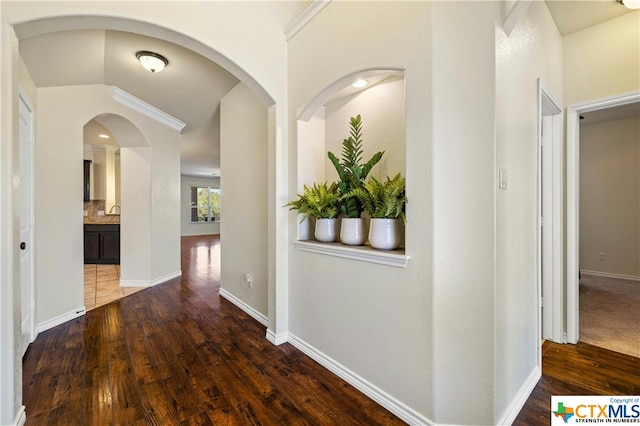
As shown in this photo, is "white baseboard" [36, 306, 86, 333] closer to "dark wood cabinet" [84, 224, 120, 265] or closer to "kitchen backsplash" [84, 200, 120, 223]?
"dark wood cabinet" [84, 224, 120, 265]

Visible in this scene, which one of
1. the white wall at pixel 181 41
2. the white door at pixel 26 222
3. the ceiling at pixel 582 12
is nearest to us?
the white wall at pixel 181 41

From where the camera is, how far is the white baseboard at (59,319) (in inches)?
106

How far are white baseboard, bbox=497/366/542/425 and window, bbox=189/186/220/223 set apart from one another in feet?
39.1

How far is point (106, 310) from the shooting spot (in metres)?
3.25

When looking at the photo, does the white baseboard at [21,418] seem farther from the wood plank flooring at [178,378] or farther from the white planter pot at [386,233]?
the white planter pot at [386,233]

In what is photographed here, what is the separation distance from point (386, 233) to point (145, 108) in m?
4.03

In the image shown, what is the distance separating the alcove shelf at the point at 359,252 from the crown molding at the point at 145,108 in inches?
124

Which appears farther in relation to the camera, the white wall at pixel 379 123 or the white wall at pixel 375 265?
the white wall at pixel 379 123

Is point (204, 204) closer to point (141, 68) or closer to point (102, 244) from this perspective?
point (102, 244)

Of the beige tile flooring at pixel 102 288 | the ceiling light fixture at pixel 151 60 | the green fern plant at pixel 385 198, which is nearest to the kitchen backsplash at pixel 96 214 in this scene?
the beige tile flooring at pixel 102 288

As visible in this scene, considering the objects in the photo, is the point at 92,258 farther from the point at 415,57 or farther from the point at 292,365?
the point at 415,57

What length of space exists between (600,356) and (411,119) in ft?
8.10

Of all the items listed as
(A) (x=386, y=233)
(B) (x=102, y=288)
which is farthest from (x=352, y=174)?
(B) (x=102, y=288)

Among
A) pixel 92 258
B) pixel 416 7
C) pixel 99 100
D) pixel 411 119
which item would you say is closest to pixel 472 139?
pixel 411 119
